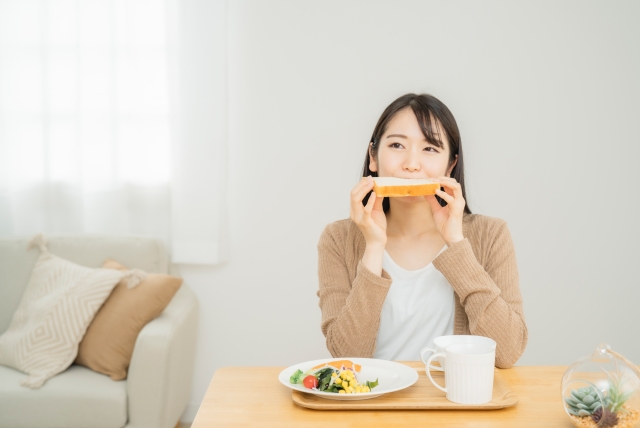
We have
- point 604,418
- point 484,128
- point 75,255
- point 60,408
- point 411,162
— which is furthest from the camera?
point 484,128

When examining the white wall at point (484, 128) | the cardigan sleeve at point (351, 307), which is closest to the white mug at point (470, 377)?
the cardigan sleeve at point (351, 307)

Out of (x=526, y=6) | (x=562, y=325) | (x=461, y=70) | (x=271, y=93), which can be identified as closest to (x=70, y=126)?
(x=271, y=93)

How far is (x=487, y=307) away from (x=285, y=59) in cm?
195

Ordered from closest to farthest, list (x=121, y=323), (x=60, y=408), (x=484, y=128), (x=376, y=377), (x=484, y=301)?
(x=376, y=377), (x=484, y=301), (x=60, y=408), (x=121, y=323), (x=484, y=128)

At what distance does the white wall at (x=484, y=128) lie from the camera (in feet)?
9.86

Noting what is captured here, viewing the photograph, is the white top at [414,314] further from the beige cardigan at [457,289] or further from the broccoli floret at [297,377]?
the broccoli floret at [297,377]

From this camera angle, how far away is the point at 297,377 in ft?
3.67

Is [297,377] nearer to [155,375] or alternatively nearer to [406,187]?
[406,187]

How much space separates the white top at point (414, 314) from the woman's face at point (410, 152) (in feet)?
0.89

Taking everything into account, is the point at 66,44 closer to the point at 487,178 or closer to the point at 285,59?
the point at 285,59

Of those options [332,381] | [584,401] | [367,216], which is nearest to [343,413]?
[332,381]

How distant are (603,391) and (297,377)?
0.50 m

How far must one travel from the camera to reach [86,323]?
2.48m

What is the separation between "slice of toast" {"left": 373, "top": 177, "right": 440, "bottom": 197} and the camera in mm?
1589
